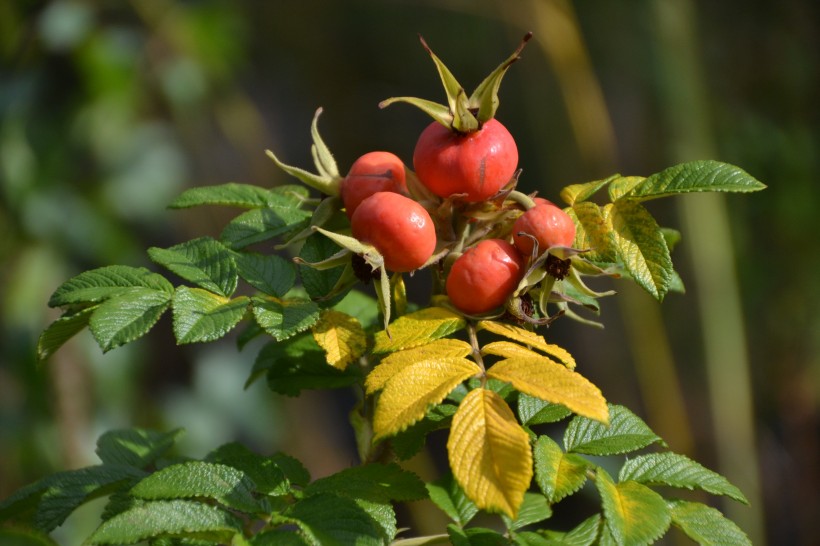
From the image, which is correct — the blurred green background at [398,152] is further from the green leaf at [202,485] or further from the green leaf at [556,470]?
the green leaf at [556,470]

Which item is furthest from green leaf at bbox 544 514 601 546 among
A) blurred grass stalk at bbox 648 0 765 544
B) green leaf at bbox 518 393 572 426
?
blurred grass stalk at bbox 648 0 765 544

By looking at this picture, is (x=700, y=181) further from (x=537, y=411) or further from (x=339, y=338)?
(x=339, y=338)

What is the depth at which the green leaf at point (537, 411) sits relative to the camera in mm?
890

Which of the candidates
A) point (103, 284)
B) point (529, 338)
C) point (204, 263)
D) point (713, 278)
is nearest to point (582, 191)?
point (529, 338)

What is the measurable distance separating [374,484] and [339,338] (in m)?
0.16

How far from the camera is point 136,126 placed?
2293 millimetres

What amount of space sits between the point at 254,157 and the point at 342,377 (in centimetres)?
196

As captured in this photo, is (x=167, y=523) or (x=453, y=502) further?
(x=453, y=502)

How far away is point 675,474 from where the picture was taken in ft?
2.79

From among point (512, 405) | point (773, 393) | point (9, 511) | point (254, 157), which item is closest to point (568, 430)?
point (512, 405)

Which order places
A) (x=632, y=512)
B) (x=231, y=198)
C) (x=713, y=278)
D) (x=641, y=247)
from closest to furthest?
(x=632, y=512) < (x=641, y=247) < (x=231, y=198) < (x=713, y=278)

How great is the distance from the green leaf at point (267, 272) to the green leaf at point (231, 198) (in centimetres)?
8

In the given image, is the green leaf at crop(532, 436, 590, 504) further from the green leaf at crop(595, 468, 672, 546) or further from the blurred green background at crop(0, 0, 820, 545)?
the blurred green background at crop(0, 0, 820, 545)

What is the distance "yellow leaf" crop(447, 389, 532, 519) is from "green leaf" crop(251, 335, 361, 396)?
0.33m
